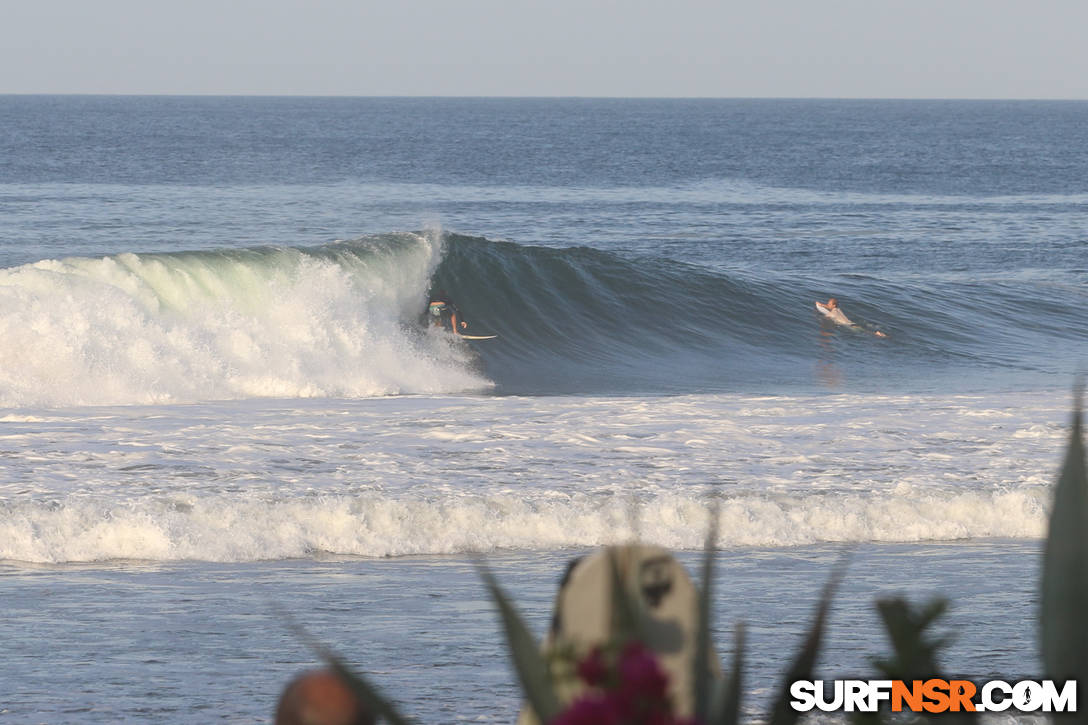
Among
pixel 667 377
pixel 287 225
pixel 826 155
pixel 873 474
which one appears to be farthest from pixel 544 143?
pixel 873 474

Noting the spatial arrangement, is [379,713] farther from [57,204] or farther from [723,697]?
[57,204]

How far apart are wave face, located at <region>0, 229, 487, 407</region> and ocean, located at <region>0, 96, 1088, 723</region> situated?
0.06 m

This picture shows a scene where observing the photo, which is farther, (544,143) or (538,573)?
(544,143)

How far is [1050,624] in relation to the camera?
1.71m

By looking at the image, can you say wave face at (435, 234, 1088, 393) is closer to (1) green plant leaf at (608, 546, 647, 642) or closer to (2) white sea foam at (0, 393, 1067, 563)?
(2) white sea foam at (0, 393, 1067, 563)

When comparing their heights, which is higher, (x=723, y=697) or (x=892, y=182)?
(x=892, y=182)

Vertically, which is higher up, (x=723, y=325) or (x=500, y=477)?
(x=723, y=325)

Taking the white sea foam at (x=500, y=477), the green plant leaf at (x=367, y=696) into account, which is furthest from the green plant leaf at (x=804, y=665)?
the white sea foam at (x=500, y=477)

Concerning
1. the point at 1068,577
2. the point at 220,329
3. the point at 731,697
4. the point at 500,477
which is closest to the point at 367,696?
the point at 731,697

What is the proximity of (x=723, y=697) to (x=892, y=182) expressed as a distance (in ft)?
189

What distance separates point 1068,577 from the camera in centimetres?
168
